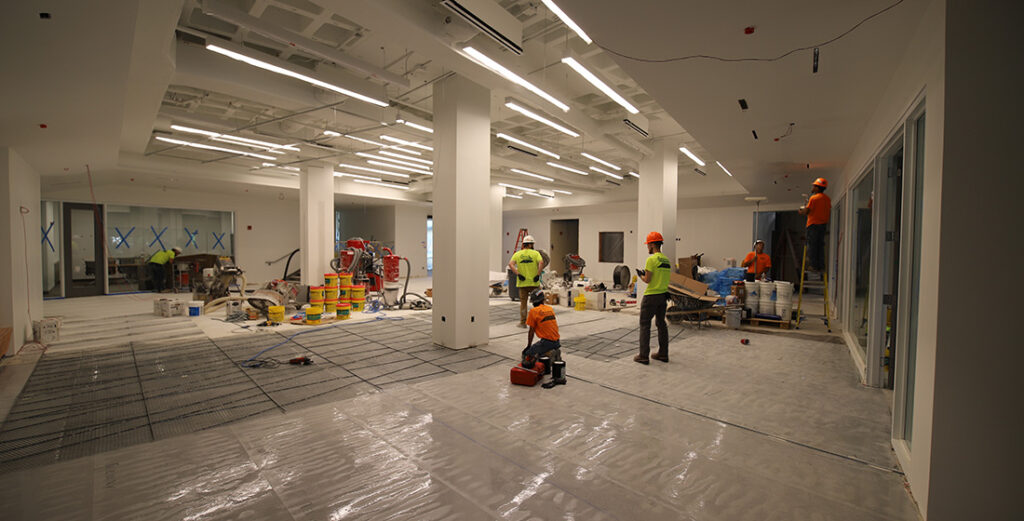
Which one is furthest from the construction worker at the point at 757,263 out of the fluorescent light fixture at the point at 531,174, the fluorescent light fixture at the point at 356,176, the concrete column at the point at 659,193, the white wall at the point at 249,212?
the white wall at the point at 249,212

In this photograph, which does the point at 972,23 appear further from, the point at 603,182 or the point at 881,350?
the point at 603,182

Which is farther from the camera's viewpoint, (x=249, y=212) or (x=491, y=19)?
(x=249, y=212)

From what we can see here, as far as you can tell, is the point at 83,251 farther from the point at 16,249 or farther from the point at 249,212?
the point at 16,249

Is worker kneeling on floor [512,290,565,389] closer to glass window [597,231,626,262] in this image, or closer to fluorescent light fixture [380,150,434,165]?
→ fluorescent light fixture [380,150,434,165]

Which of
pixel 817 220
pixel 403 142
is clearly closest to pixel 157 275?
pixel 403 142

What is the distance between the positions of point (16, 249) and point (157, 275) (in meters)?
8.27

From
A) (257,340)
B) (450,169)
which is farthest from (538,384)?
(257,340)

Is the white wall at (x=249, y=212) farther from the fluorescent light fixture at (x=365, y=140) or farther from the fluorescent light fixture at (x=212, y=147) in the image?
the fluorescent light fixture at (x=365, y=140)

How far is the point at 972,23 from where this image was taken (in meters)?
2.03

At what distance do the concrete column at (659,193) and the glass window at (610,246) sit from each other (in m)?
8.58

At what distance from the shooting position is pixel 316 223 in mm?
11719

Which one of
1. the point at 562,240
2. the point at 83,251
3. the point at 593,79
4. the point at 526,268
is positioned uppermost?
the point at 593,79

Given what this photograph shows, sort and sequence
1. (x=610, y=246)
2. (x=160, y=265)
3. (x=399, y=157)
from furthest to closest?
(x=610, y=246), (x=160, y=265), (x=399, y=157)

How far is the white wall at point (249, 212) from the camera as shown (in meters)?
13.2
